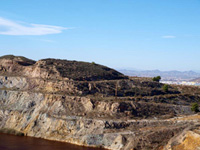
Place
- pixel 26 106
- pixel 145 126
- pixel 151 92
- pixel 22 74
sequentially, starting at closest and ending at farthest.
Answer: pixel 145 126, pixel 26 106, pixel 151 92, pixel 22 74

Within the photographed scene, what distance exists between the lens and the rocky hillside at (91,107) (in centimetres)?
4591

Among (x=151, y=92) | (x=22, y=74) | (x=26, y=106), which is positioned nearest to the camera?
(x=26, y=106)

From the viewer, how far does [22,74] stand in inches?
2928

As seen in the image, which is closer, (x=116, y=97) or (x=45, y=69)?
(x=116, y=97)

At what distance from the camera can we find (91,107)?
183 ft

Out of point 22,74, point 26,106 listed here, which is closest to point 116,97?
point 26,106

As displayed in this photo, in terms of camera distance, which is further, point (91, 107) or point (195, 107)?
point (195, 107)

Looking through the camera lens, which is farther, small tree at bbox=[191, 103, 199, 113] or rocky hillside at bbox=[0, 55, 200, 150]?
small tree at bbox=[191, 103, 199, 113]

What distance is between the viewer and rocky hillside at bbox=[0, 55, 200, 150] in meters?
45.9

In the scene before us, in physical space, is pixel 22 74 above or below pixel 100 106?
above

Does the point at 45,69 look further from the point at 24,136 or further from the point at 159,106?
the point at 159,106

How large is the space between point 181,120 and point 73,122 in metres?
16.9

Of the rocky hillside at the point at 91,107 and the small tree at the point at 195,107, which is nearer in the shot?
the rocky hillside at the point at 91,107

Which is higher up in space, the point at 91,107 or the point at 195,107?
the point at 195,107
